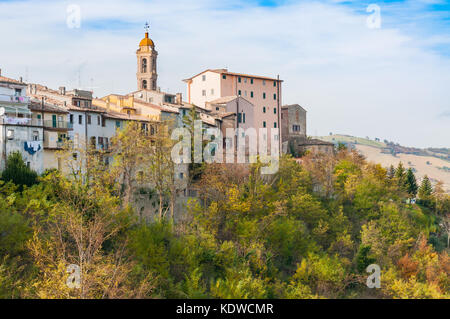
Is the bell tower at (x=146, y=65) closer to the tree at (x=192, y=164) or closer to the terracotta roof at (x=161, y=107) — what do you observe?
the terracotta roof at (x=161, y=107)

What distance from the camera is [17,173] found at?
35656 millimetres

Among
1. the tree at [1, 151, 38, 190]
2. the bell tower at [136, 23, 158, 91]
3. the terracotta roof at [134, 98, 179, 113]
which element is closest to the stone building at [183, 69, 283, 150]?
the bell tower at [136, 23, 158, 91]

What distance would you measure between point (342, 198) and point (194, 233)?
24134mm

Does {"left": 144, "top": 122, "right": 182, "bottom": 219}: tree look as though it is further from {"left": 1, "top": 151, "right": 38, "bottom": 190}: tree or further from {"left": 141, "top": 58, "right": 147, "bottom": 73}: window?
{"left": 141, "top": 58, "right": 147, "bottom": 73}: window

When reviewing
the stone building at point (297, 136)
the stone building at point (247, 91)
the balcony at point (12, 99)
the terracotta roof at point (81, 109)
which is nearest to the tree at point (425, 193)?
the stone building at point (297, 136)

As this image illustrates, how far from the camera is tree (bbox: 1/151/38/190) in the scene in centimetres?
3547

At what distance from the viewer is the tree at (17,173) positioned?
116 feet

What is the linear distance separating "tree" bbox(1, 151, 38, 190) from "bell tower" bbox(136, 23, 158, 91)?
86.1 feet

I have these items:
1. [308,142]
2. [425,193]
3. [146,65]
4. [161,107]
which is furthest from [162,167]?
[425,193]

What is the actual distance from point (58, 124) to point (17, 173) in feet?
21.2

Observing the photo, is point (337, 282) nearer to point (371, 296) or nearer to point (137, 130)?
point (371, 296)

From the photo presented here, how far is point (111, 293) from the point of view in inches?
1039

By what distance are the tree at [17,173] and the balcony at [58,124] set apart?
442 centimetres
